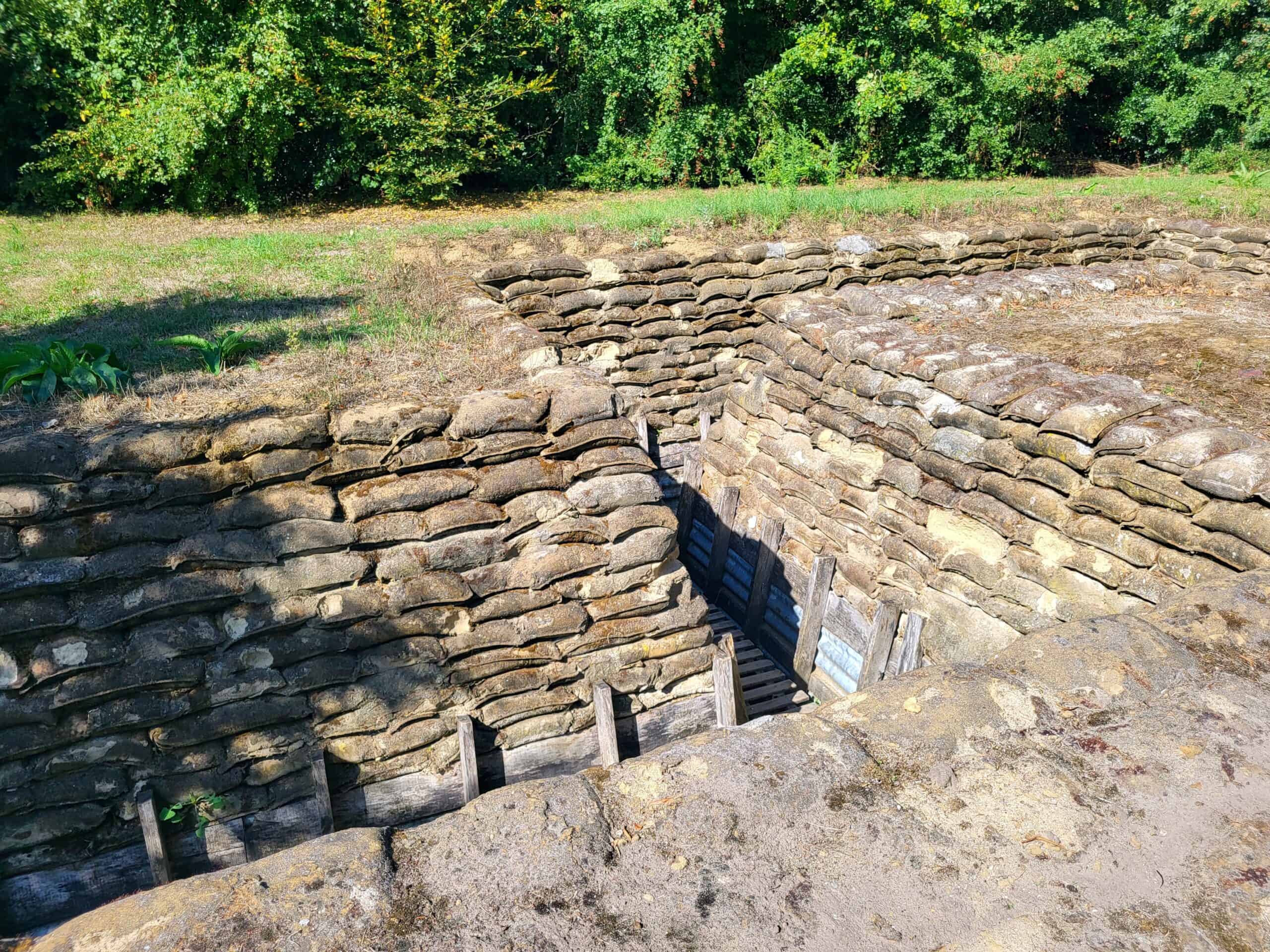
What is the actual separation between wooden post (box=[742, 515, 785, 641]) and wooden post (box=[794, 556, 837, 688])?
1.78 ft

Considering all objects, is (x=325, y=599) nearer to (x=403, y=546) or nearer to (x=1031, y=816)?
(x=403, y=546)

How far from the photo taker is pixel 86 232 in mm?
11562

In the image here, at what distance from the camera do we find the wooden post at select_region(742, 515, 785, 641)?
7.66 meters

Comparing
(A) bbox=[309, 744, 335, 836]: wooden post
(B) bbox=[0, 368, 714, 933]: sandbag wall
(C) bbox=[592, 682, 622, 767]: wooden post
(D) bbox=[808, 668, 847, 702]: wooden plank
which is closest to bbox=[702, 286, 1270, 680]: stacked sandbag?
(D) bbox=[808, 668, 847, 702]: wooden plank

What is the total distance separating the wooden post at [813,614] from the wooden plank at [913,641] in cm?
89

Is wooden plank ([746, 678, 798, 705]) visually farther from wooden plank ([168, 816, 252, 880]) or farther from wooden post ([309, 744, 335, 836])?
wooden plank ([168, 816, 252, 880])

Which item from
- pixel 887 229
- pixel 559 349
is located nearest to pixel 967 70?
pixel 887 229

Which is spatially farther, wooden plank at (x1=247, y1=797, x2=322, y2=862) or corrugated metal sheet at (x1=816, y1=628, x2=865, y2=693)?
corrugated metal sheet at (x1=816, y1=628, x2=865, y2=693)

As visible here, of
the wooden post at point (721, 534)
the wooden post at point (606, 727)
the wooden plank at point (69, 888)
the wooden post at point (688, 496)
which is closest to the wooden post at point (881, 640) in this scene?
the wooden post at point (721, 534)

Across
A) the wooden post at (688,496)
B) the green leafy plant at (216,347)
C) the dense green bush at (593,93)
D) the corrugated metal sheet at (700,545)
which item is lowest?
the corrugated metal sheet at (700,545)

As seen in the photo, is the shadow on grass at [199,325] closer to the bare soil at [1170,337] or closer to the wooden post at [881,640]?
the wooden post at [881,640]

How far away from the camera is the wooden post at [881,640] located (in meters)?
6.34

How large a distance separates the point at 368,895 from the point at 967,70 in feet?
65.9

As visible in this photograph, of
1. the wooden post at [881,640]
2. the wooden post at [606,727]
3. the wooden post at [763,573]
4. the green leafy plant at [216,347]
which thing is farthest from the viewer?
the wooden post at [763,573]
